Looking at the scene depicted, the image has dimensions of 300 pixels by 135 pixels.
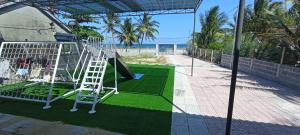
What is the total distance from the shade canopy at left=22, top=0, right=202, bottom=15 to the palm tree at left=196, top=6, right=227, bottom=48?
1109 cm

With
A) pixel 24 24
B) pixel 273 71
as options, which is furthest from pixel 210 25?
pixel 24 24

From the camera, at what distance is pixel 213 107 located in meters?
7.16

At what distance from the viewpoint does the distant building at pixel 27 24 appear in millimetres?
10711

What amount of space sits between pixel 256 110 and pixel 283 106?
134cm

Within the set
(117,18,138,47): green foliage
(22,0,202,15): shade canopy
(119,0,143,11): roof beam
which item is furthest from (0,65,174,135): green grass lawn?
(117,18,138,47): green foliage

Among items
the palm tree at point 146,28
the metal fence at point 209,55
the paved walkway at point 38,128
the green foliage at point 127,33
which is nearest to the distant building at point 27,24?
the paved walkway at point 38,128

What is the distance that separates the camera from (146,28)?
1657 inches

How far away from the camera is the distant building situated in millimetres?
10711

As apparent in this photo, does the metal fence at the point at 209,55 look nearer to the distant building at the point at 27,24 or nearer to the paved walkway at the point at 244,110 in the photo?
the paved walkway at the point at 244,110

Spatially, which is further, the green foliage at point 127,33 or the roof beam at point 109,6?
the green foliage at point 127,33

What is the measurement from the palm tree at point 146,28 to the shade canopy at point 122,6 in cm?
2006

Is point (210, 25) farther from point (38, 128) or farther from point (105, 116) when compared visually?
point (38, 128)

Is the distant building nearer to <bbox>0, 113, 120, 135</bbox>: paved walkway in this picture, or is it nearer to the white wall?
the white wall

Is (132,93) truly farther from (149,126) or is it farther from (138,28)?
(138,28)
